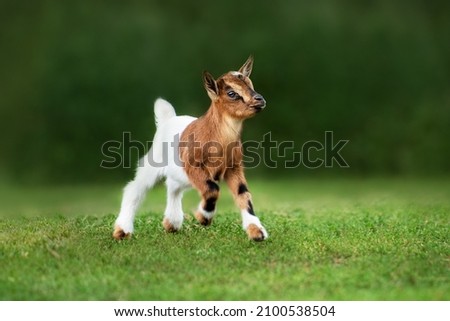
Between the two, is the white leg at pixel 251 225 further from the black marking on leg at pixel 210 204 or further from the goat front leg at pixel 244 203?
the black marking on leg at pixel 210 204

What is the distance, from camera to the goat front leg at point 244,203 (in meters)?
7.16

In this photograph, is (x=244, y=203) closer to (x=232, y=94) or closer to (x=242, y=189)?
(x=242, y=189)

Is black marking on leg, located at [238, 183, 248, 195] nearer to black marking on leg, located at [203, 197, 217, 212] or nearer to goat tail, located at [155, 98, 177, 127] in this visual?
black marking on leg, located at [203, 197, 217, 212]

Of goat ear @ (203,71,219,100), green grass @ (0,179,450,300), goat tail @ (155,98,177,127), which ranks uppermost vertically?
goat tail @ (155,98,177,127)

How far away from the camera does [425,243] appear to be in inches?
300

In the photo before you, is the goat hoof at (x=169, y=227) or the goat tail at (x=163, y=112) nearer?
the goat hoof at (x=169, y=227)

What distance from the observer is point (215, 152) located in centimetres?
730

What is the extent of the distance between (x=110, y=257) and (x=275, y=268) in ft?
4.44

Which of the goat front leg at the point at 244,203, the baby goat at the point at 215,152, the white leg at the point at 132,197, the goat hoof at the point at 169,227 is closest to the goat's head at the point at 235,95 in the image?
the baby goat at the point at 215,152

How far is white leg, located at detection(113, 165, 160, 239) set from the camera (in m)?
7.65

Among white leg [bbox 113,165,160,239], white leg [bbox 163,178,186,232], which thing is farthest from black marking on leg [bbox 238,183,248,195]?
white leg [bbox 113,165,160,239]

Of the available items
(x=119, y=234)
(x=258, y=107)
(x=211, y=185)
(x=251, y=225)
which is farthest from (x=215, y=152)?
(x=119, y=234)

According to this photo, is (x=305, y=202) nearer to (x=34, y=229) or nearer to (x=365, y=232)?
(x=365, y=232)

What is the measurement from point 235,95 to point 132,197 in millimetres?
1378
